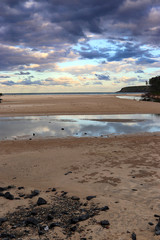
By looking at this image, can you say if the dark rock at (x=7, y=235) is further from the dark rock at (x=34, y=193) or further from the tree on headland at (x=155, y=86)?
the tree on headland at (x=155, y=86)

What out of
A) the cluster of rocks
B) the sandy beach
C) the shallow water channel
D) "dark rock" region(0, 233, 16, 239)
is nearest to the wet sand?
the shallow water channel

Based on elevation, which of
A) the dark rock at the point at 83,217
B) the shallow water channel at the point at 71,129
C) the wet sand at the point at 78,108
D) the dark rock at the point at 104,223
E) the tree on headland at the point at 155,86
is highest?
the tree on headland at the point at 155,86

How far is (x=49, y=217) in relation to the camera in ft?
18.5

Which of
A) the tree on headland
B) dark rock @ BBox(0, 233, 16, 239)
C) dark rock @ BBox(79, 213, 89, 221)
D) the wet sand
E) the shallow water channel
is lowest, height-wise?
dark rock @ BBox(79, 213, 89, 221)

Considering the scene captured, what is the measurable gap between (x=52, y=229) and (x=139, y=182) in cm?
422

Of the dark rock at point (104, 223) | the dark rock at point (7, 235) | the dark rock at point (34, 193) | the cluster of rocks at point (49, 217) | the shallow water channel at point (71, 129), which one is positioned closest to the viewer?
the dark rock at point (7, 235)

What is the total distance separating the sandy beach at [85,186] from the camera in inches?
206

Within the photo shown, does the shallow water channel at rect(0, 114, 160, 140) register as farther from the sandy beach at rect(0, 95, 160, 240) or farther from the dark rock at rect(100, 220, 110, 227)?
the dark rock at rect(100, 220, 110, 227)

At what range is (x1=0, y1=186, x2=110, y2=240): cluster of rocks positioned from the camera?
5152mm

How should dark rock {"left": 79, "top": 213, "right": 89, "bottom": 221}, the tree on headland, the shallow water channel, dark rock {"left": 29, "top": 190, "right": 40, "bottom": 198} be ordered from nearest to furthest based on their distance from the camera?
dark rock {"left": 79, "top": 213, "right": 89, "bottom": 221} < dark rock {"left": 29, "top": 190, "right": 40, "bottom": 198} < the shallow water channel < the tree on headland

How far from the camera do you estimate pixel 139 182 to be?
8188mm

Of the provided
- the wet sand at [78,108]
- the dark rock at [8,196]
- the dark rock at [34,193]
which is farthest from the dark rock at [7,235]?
the wet sand at [78,108]

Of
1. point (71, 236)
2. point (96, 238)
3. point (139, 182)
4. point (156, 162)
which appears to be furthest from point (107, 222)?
point (156, 162)

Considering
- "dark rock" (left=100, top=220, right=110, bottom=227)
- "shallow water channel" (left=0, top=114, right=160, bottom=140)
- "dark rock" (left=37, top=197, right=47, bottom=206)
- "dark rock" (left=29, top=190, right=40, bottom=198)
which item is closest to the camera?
"dark rock" (left=100, top=220, right=110, bottom=227)
